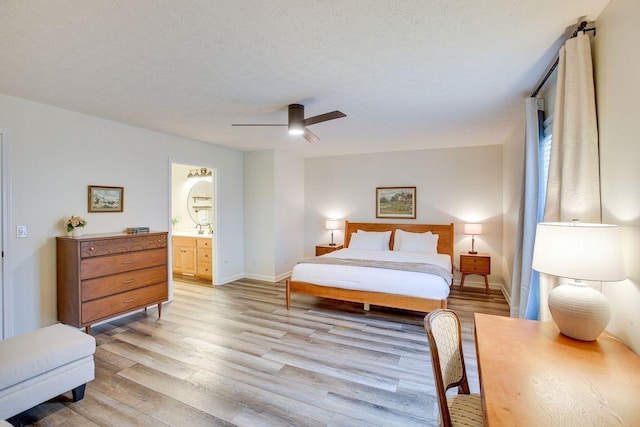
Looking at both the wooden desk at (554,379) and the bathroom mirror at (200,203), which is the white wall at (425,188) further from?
the wooden desk at (554,379)

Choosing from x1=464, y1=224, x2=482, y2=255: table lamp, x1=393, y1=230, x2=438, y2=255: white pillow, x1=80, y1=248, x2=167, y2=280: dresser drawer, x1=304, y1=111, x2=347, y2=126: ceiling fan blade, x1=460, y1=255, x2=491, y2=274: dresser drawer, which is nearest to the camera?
x1=304, y1=111, x2=347, y2=126: ceiling fan blade

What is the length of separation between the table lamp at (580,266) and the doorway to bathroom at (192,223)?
5.38 m

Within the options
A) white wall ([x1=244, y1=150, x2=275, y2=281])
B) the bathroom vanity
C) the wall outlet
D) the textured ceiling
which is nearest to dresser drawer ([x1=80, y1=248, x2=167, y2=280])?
the wall outlet

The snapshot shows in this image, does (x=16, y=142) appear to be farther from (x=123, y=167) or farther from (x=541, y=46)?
(x=541, y=46)

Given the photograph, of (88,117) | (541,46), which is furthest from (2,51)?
(541,46)

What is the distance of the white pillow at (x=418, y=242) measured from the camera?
16.7ft

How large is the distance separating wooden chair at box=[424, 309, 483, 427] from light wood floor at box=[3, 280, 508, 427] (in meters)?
0.65

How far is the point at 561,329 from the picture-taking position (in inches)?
61.1

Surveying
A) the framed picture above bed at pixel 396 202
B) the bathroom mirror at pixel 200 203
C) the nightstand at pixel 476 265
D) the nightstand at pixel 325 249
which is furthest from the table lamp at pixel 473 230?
the bathroom mirror at pixel 200 203

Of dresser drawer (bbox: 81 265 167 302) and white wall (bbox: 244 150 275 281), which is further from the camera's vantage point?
white wall (bbox: 244 150 275 281)

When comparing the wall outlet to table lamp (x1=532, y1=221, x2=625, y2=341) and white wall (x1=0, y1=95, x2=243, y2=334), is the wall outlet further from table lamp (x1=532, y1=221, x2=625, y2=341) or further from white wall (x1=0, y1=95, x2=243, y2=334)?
table lamp (x1=532, y1=221, x2=625, y2=341)

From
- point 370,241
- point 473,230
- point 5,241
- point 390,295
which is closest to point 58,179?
point 5,241

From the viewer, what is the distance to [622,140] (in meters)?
1.51

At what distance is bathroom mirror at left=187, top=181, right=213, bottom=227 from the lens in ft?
22.0
